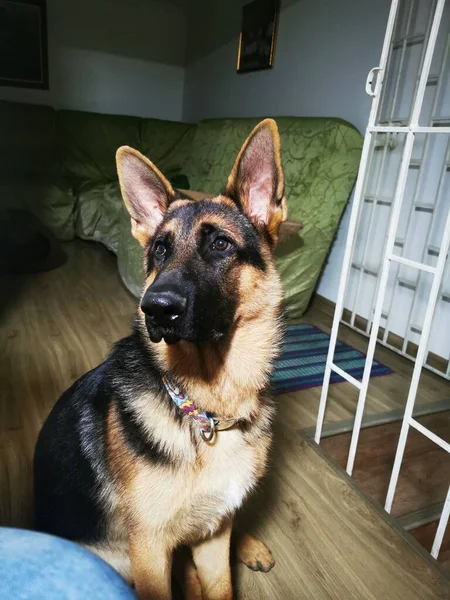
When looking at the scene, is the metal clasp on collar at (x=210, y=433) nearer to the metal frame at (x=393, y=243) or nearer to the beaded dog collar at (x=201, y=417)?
the beaded dog collar at (x=201, y=417)

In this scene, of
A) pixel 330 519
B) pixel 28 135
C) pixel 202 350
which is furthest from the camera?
pixel 28 135

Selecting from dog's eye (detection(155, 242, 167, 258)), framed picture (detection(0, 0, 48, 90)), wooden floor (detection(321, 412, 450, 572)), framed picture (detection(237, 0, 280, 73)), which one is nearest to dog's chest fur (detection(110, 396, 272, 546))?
dog's eye (detection(155, 242, 167, 258))

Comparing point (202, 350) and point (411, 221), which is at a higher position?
point (411, 221)

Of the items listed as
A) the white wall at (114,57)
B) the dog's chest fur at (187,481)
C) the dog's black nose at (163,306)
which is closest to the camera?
the dog's black nose at (163,306)

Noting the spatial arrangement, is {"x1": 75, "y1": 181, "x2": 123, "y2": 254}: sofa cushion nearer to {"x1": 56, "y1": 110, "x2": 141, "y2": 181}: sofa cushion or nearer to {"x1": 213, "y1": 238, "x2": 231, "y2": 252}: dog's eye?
{"x1": 56, "y1": 110, "x2": 141, "y2": 181}: sofa cushion

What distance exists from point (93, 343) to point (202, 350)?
5.73 feet

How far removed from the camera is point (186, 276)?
0.91m

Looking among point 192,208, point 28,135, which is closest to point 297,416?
point 192,208

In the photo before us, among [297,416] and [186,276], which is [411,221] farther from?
[186,276]

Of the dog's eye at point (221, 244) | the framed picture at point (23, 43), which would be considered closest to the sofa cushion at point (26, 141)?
the framed picture at point (23, 43)

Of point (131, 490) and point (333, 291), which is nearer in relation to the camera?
point (131, 490)

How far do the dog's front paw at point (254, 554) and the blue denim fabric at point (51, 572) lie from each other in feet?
3.10

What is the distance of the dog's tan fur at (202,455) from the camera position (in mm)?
919

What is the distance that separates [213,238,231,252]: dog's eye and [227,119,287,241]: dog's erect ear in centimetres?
12
